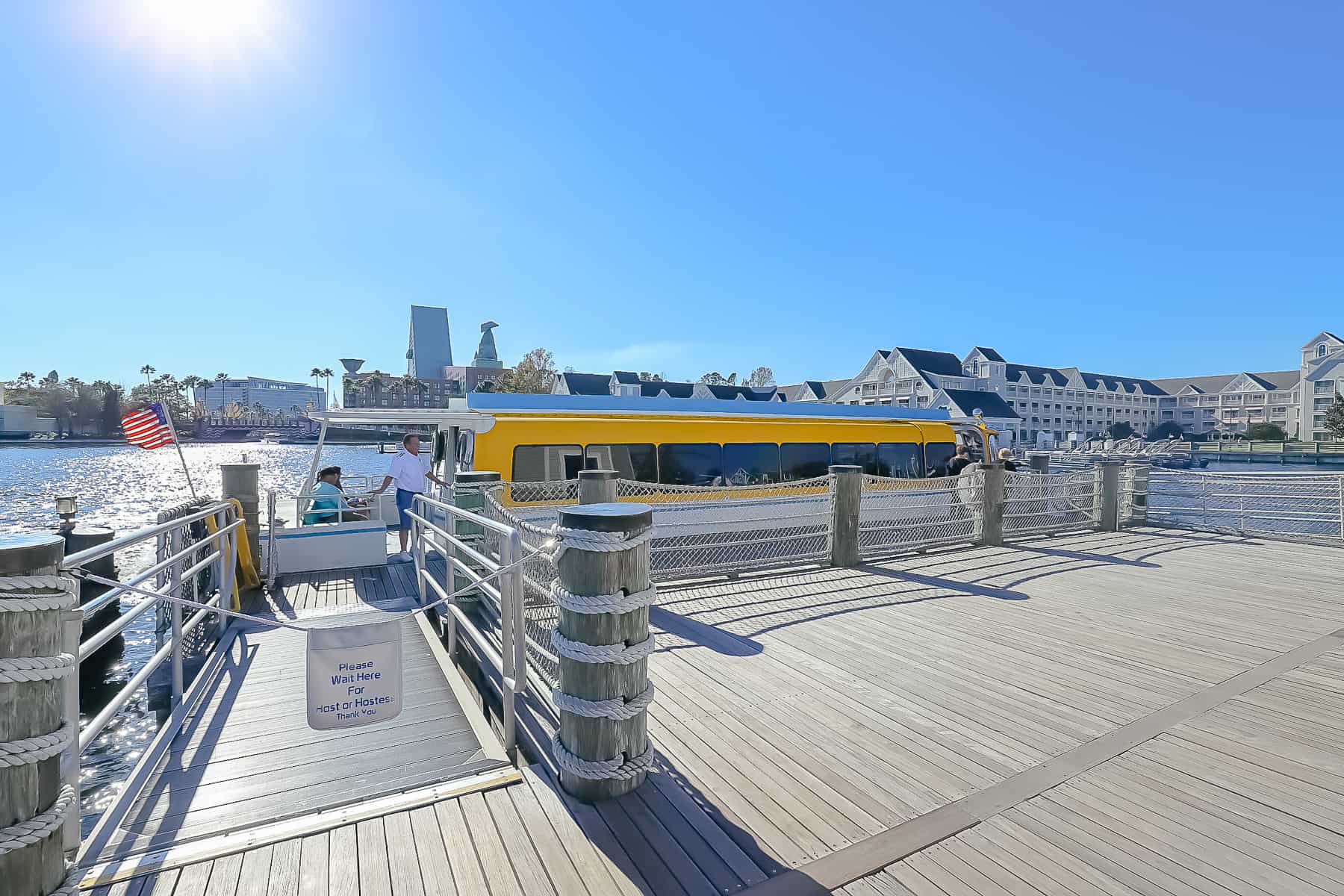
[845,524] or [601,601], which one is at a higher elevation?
[601,601]

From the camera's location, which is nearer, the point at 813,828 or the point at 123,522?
the point at 813,828

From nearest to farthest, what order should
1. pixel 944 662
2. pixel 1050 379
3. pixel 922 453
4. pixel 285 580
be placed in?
pixel 944 662, pixel 285 580, pixel 922 453, pixel 1050 379

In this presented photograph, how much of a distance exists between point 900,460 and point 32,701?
12899mm

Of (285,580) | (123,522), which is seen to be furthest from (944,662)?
(123,522)

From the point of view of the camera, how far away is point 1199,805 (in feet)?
9.64

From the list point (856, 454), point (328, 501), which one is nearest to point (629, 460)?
point (328, 501)

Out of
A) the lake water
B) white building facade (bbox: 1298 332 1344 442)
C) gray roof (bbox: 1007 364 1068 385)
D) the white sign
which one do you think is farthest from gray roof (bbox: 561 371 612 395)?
white building facade (bbox: 1298 332 1344 442)

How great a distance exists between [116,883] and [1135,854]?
3.92 m

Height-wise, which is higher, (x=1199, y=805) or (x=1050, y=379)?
(x=1050, y=379)

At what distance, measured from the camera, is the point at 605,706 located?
2926 millimetres

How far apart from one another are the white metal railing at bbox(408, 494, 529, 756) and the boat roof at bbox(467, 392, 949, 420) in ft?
8.24

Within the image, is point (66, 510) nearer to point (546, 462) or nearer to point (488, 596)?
point (546, 462)

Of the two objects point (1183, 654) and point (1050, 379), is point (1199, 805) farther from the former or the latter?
point (1050, 379)

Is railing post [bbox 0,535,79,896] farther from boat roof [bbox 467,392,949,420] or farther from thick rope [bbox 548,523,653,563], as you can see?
boat roof [bbox 467,392,949,420]
